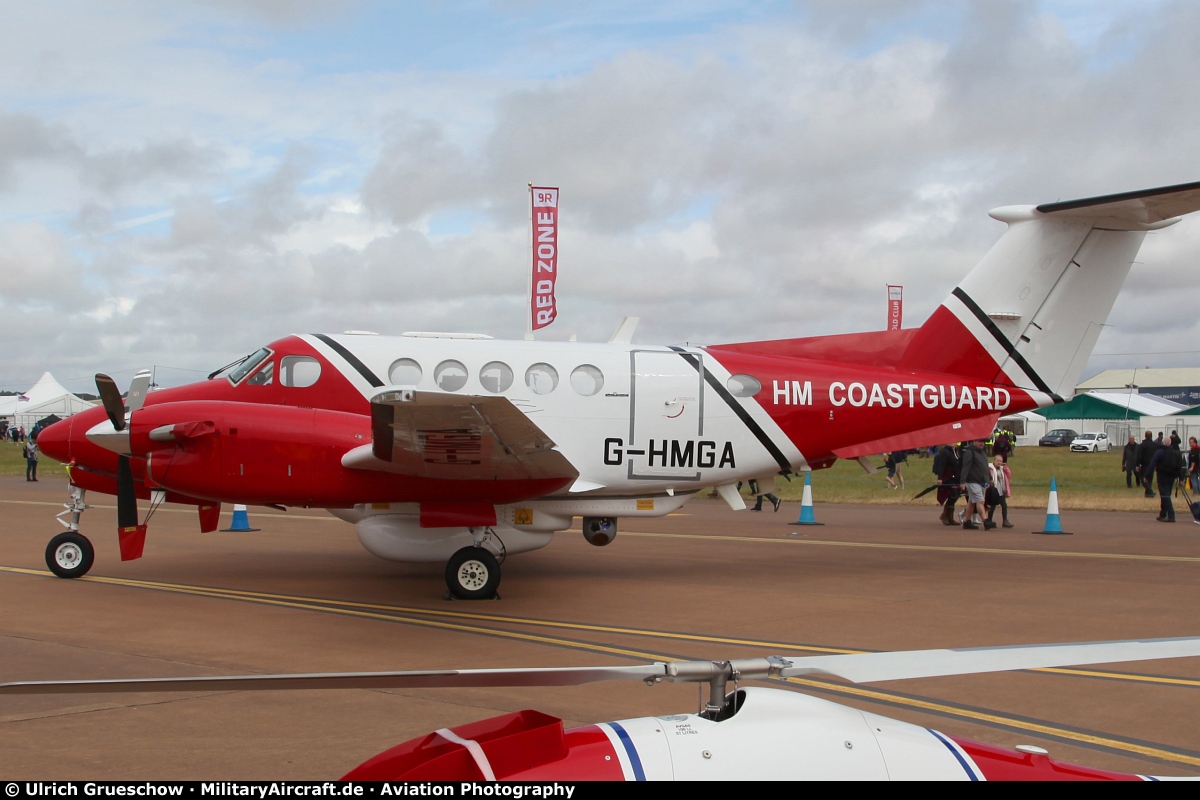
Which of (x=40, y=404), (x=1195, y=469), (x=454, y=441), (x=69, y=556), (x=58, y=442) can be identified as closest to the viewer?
(x=454, y=441)

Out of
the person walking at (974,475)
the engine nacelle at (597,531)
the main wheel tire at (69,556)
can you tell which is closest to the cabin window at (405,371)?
the engine nacelle at (597,531)

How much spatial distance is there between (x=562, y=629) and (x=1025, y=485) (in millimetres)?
25725

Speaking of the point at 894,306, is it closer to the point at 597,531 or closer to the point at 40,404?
the point at 597,531

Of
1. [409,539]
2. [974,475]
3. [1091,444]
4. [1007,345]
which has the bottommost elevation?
[409,539]

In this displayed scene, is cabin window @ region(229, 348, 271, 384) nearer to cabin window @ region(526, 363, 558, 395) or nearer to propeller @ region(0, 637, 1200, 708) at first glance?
cabin window @ region(526, 363, 558, 395)

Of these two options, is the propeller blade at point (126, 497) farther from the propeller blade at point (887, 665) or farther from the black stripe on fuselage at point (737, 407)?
the propeller blade at point (887, 665)

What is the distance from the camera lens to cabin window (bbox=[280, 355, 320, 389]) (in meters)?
11.1

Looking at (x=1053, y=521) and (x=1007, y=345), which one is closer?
(x=1007, y=345)

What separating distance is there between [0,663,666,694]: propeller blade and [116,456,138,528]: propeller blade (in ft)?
30.3

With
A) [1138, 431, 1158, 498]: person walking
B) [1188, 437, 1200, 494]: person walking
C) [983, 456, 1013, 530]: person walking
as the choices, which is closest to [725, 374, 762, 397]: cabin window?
[983, 456, 1013, 530]: person walking

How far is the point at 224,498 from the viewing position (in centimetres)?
1002

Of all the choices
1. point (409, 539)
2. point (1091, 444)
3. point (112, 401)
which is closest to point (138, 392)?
point (112, 401)

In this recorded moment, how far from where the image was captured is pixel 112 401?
1016cm
